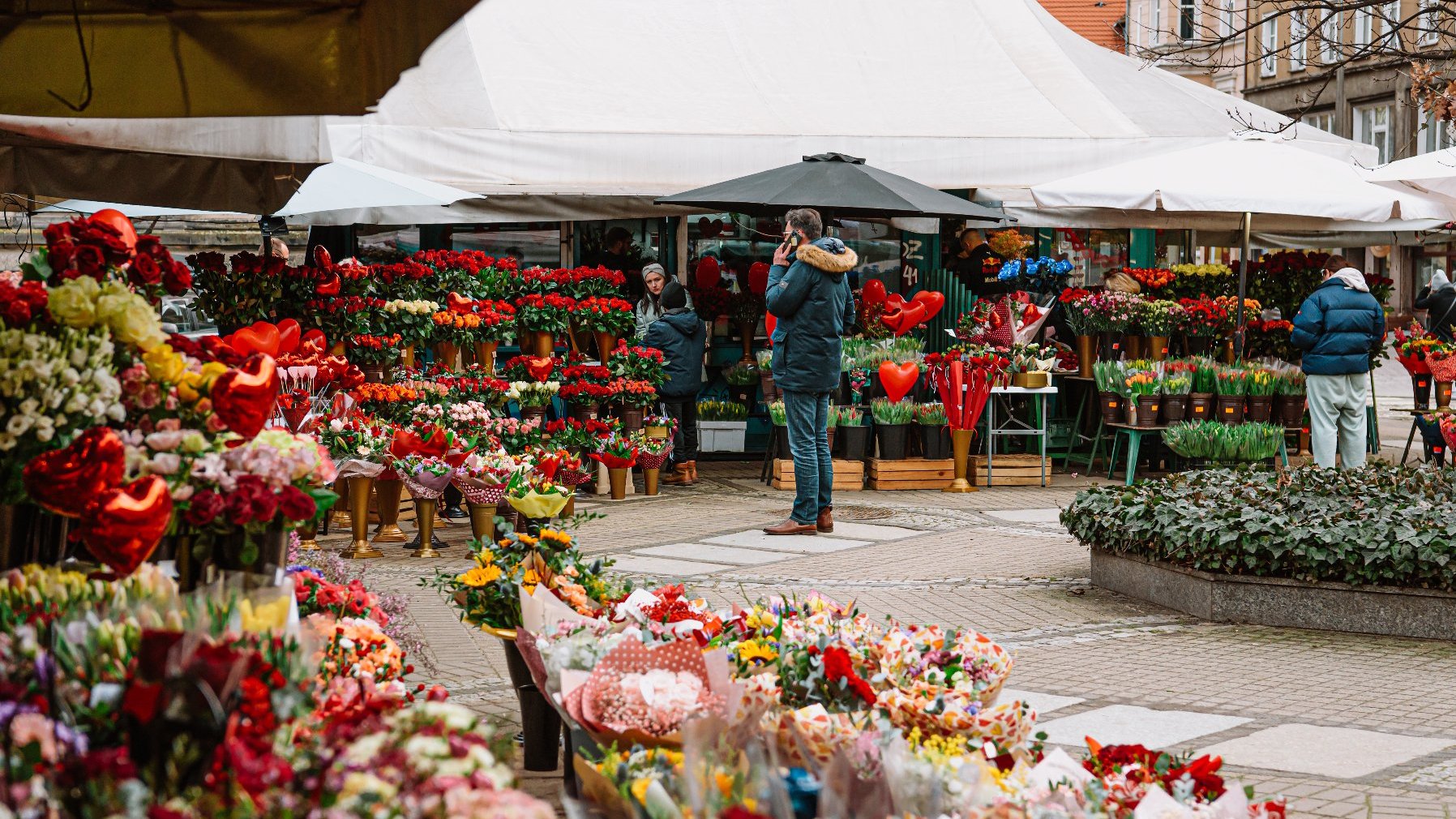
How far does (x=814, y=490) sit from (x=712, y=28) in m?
7.18

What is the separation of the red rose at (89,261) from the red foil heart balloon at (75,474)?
17.0 inches

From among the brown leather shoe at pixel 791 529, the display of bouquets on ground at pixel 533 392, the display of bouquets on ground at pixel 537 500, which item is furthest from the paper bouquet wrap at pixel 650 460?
the display of bouquets on ground at pixel 537 500

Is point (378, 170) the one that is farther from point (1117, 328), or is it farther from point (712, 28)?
point (1117, 328)

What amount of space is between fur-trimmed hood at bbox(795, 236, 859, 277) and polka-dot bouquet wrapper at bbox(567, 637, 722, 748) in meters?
6.11

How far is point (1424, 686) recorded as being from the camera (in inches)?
247

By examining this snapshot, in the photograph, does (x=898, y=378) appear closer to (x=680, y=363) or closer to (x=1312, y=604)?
(x=680, y=363)

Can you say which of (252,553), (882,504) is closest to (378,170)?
(882,504)

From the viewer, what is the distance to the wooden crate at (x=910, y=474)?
41.2ft

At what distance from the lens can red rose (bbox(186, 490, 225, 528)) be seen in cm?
316

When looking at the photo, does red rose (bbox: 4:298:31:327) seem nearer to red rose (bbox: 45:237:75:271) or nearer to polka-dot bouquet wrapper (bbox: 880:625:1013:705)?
red rose (bbox: 45:237:75:271)

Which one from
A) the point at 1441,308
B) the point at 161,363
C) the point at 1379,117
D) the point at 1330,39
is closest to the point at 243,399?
the point at 161,363

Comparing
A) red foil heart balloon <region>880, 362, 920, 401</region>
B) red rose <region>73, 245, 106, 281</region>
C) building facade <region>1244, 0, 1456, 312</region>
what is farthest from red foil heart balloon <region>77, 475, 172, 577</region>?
building facade <region>1244, 0, 1456, 312</region>

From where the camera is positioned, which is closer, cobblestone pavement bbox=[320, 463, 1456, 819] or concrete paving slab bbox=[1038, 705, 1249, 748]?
cobblestone pavement bbox=[320, 463, 1456, 819]

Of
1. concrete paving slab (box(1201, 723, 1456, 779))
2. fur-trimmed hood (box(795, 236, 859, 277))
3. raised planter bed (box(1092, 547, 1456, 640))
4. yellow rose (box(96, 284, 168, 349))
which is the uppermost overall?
fur-trimmed hood (box(795, 236, 859, 277))
